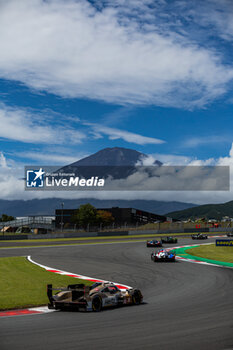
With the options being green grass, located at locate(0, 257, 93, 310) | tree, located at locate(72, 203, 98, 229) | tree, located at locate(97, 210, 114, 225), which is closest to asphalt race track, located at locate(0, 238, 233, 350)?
green grass, located at locate(0, 257, 93, 310)

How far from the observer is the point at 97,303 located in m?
13.1

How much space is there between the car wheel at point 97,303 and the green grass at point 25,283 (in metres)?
2.40

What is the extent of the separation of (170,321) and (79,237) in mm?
59855

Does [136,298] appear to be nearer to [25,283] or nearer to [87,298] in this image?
[87,298]

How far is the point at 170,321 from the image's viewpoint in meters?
11.3

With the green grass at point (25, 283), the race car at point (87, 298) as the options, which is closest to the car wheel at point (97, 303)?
the race car at point (87, 298)

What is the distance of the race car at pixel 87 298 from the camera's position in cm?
1291

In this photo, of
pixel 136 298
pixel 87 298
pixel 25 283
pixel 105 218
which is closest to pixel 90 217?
pixel 105 218

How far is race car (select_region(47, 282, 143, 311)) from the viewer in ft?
42.4

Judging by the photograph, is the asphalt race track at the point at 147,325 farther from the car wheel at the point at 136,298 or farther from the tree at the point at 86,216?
the tree at the point at 86,216

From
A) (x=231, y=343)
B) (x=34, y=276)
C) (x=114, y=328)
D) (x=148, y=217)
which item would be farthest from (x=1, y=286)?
(x=148, y=217)

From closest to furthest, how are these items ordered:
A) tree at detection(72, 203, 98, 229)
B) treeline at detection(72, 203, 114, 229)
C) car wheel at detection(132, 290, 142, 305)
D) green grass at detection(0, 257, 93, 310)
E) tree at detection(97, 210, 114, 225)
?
car wheel at detection(132, 290, 142, 305)
green grass at detection(0, 257, 93, 310)
tree at detection(72, 203, 98, 229)
treeline at detection(72, 203, 114, 229)
tree at detection(97, 210, 114, 225)

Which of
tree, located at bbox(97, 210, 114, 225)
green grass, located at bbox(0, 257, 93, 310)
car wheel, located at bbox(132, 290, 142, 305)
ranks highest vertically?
tree, located at bbox(97, 210, 114, 225)

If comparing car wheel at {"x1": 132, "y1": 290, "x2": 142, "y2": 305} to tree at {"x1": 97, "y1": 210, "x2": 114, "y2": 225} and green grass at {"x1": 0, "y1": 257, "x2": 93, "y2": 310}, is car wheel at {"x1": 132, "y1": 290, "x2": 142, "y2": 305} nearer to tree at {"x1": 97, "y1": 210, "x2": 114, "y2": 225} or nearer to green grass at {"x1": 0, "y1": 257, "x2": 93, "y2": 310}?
green grass at {"x1": 0, "y1": 257, "x2": 93, "y2": 310}
